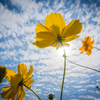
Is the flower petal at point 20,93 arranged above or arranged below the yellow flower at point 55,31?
below

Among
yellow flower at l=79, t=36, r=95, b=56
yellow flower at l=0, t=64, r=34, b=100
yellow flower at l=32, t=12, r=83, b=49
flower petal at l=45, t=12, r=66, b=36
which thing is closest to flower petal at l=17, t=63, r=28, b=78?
yellow flower at l=0, t=64, r=34, b=100

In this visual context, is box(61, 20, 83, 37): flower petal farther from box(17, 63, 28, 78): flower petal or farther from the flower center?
box(17, 63, 28, 78): flower petal

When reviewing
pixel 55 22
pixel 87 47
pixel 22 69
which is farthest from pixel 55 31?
pixel 87 47

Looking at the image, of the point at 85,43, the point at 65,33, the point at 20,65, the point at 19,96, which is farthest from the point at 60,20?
the point at 85,43

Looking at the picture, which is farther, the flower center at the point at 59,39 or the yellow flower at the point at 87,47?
the yellow flower at the point at 87,47

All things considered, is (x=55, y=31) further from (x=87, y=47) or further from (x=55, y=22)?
(x=87, y=47)

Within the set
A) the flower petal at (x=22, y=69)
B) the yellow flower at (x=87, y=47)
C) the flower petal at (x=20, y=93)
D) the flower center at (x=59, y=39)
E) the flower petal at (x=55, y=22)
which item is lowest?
the flower petal at (x=20, y=93)

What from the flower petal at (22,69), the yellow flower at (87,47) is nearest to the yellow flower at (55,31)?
the flower petal at (22,69)

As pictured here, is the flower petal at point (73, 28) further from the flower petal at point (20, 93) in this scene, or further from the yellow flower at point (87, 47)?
the yellow flower at point (87, 47)
